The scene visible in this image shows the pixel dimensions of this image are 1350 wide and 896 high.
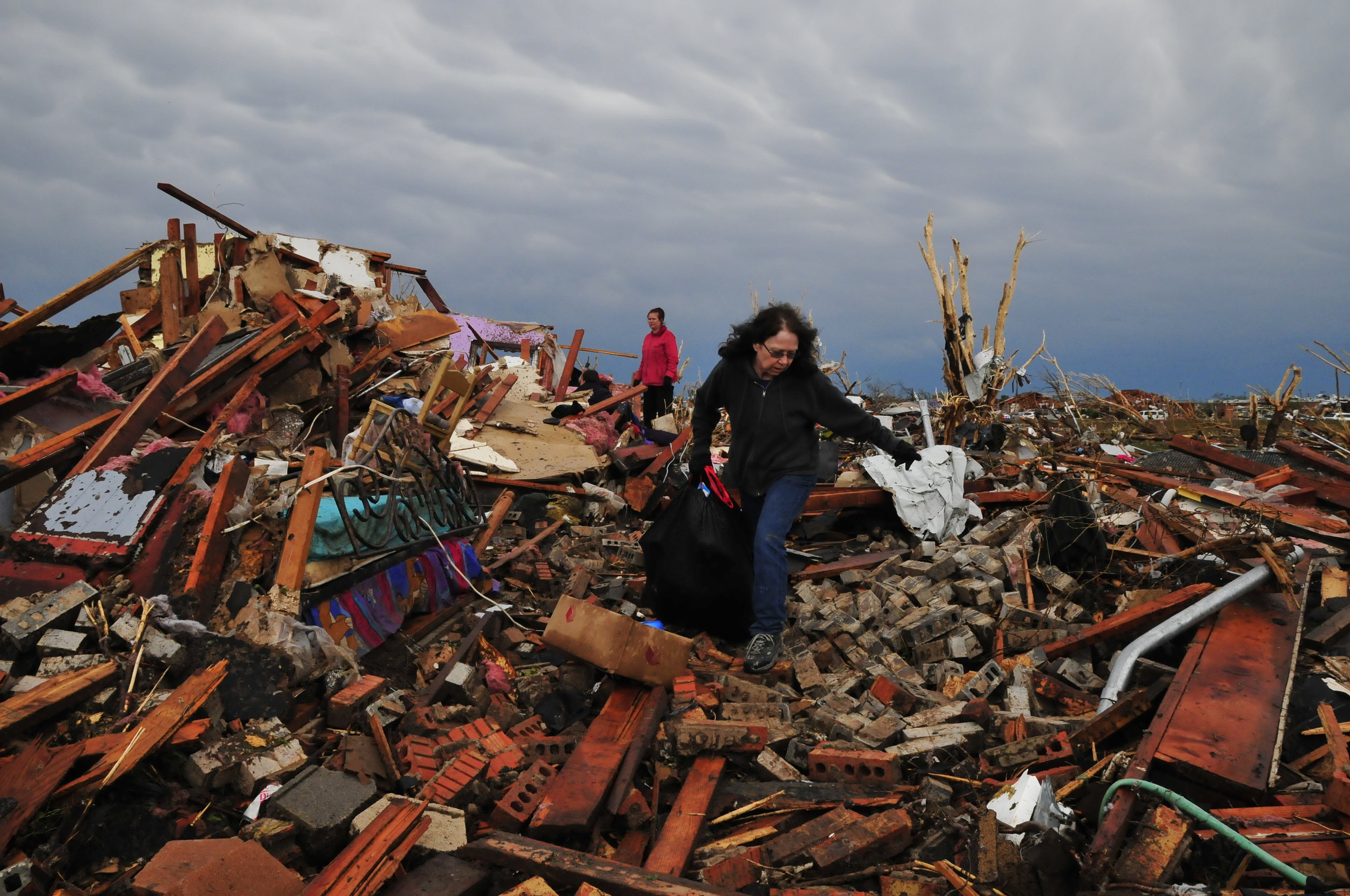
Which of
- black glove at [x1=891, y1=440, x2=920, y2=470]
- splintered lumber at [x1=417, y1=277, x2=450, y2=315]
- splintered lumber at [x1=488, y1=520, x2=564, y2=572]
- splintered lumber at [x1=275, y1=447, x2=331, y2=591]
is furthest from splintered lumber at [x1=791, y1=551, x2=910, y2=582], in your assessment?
splintered lumber at [x1=417, y1=277, x2=450, y2=315]

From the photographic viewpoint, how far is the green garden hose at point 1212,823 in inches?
90.7

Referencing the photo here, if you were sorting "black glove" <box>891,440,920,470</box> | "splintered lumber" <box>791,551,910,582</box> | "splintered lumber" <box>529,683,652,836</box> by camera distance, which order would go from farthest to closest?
"splintered lumber" <box>791,551,910,582</box>
"black glove" <box>891,440,920,470</box>
"splintered lumber" <box>529,683,652,836</box>

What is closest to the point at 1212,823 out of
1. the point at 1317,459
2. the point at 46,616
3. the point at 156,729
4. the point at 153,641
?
the point at 156,729

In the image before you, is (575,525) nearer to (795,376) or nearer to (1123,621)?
(795,376)

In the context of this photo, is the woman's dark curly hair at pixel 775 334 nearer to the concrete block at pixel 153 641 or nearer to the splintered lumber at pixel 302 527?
the splintered lumber at pixel 302 527

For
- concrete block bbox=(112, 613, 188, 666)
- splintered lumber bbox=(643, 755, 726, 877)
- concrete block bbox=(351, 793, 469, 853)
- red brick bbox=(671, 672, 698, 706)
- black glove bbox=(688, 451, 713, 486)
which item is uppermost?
black glove bbox=(688, 451, 713, 486)

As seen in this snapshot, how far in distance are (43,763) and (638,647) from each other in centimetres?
221

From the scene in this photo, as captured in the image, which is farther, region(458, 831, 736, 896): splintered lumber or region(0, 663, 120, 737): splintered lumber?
region(0, 663, 120, 737): splintered lumber

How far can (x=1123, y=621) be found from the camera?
169 inches

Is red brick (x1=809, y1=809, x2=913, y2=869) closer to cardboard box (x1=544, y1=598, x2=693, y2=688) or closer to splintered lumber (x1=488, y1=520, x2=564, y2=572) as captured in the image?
cardboard box (x1=544, y1=598, x2=693, y2=688)

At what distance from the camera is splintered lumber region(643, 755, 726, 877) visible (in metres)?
2.77

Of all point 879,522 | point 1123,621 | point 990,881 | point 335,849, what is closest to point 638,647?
point 335,849

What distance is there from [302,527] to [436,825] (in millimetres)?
1748

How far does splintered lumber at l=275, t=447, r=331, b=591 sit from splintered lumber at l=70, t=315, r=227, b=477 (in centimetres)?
142
